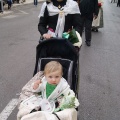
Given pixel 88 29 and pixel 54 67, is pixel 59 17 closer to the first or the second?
pixel 54 67

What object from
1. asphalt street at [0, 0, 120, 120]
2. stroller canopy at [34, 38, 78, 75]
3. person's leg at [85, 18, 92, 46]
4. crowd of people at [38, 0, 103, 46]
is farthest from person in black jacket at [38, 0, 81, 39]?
person's leg at [85, 18, 92, 46]

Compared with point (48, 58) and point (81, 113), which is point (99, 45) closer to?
point (81, 113)

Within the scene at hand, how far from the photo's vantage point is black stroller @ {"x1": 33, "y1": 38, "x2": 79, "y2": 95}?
3418mm

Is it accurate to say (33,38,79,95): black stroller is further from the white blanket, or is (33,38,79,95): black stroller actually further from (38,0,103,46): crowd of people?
the white blanket

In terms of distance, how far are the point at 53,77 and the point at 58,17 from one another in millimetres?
1131

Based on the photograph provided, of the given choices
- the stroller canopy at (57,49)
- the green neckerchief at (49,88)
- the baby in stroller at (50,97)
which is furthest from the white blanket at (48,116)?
the stroller canopy at (57,49)

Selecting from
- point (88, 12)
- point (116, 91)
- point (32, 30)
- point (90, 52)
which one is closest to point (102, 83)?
point (116, 91)

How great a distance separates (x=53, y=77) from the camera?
3.02 metres

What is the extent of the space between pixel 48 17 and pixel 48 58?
746mm

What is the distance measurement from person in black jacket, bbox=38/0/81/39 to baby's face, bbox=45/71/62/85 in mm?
931

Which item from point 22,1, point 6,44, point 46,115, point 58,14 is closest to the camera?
point 46,115

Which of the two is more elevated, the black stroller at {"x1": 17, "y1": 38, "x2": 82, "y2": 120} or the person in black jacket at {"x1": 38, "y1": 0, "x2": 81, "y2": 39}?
the person in black jacket at {"x1": 38, "y1": 0, "x2": 81, "y2": 39}

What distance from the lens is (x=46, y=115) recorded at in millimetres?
2682

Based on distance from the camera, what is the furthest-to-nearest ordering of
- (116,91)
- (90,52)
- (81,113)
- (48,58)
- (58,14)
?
(90,52)
(116,91)
(81,113)
(58,14)
(48,58)
